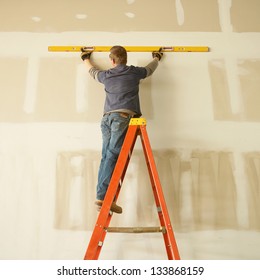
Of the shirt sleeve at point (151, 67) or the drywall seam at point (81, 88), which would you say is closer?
the shirt sleeve at point (151, 67)

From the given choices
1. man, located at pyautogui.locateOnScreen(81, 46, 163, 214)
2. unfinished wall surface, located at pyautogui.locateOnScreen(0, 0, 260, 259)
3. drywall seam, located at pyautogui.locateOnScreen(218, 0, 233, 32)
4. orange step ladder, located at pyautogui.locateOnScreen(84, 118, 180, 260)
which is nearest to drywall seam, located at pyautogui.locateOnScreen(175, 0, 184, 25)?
unfinished wall surface, located at pyautogui.locateOnScreen(0, 0, 260, 259)

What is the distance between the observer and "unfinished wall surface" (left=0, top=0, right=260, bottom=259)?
218cm

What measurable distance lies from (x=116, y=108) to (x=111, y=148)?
29 centimetres

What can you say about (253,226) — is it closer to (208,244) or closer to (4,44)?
(208,244)

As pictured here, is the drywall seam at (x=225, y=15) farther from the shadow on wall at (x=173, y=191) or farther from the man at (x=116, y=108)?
the shadow on wall at (x=173, y=191)

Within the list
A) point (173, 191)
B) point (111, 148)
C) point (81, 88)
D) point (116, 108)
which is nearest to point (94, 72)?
point (81, 88)

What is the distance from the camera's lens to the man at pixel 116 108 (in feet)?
6.37

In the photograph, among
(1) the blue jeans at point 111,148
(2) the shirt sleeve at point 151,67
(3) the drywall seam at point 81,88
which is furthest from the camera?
(3) the drywall seam at point 81,88

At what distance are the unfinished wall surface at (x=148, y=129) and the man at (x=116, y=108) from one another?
0.27 metres

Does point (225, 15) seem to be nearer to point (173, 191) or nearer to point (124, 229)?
point (173, 191)

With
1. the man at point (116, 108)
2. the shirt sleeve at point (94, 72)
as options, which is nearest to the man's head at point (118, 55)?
the man at point (116, 108)

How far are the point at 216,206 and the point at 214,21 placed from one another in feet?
5.18

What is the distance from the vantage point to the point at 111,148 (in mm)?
1955

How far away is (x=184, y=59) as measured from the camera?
97.9 inches
